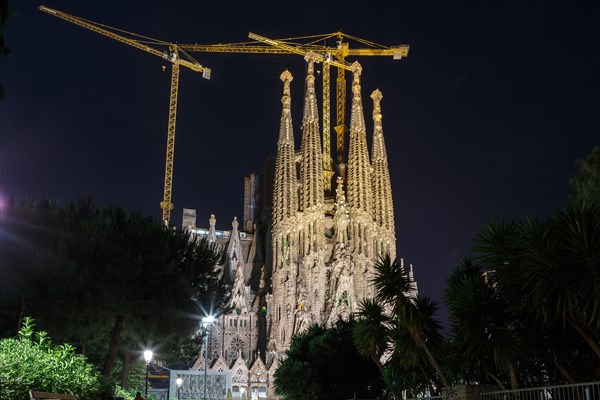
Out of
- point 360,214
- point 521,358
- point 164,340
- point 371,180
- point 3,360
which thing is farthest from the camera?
point 371,180

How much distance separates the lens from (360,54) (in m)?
102

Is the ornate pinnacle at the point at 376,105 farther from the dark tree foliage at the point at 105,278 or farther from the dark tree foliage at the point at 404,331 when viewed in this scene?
the dark tree foliage at the point at 404,331

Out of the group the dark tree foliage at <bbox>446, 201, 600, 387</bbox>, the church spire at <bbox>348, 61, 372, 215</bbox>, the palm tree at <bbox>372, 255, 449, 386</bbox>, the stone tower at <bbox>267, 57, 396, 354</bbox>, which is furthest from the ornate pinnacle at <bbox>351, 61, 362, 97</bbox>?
the dark tree foliage at <bbox>446, 201, 600, 387</bbox>

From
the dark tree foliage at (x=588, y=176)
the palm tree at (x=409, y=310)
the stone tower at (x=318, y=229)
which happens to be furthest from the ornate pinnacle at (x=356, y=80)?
the palm tree at (x=409, y=310)

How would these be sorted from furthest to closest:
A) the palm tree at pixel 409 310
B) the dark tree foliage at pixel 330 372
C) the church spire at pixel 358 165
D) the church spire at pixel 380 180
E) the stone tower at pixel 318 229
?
the church spire at pixel 380 180 → the church spire at pixel 358 165 → the stone tower at pixel 318 229 → the dark tree foliage at pixel 330 372 → the palm tree at pixel 409 310

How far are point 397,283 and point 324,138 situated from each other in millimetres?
68844

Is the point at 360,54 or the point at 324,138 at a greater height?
the point at 360,54

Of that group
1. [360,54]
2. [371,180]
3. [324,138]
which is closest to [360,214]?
[371,180]

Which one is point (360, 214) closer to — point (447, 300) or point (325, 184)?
point (325, 184)

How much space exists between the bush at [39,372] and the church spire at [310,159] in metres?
56.6

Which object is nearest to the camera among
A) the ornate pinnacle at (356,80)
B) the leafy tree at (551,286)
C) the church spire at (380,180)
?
the leafy tree at (551,286)

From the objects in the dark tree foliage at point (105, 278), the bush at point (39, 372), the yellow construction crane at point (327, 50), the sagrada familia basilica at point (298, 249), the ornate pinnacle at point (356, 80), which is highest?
the yellow construction crane at point (327, 50)

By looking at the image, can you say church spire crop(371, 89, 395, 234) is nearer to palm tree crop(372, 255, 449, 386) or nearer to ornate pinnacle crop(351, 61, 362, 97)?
ornate pinnacle crop(351, 61, 362, 97)

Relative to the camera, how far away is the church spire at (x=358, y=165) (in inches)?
3204
